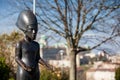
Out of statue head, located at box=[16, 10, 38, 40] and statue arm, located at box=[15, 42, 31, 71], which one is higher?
statue head, located at box=[16, 10, 38, 40]

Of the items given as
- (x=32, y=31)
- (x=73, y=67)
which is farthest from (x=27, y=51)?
(x=73, y=67)

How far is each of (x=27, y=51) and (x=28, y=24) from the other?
41cm

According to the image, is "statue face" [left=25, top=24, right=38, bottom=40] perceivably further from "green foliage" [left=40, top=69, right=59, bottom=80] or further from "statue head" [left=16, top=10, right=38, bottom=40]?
"green foliage" [left=40, top=69, right=59, bottom=80]

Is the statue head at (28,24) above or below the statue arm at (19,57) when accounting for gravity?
above

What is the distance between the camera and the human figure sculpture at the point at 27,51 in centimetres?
542

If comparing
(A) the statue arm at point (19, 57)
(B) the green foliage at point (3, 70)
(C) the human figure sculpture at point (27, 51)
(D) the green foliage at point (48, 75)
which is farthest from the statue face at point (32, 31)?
(D) the green foliage at point (48, 75)

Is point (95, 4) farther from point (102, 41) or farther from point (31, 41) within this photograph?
point (31, 41)

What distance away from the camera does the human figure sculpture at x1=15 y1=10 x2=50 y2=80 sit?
5.42 meters

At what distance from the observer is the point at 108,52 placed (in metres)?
15.5

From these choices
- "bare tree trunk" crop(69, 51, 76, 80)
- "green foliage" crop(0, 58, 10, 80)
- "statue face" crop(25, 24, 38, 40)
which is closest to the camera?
"statue face" crop(25, 24, 38, 40)

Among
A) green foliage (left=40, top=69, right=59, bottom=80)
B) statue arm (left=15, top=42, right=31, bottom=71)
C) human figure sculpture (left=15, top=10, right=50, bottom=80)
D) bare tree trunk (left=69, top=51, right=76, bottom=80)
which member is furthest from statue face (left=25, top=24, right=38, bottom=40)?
green foliage (left=40, top=69, right=59, bottom=80)

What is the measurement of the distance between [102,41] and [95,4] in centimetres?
150

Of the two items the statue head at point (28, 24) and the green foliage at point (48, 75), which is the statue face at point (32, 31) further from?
the green foliage at point (48, 75)

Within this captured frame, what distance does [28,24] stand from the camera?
5.43m
